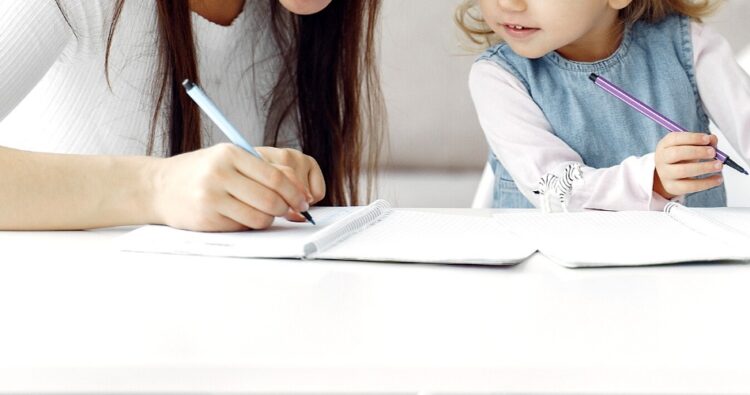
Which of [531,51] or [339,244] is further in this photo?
[531,51]

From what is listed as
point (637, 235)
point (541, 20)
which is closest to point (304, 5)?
point (541, 20)

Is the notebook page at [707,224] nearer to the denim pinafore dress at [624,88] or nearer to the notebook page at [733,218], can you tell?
the notebook page at [733,218]

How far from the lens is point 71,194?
748 millimetres

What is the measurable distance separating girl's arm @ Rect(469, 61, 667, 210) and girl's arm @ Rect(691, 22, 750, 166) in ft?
0.60

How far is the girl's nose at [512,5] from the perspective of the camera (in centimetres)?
112

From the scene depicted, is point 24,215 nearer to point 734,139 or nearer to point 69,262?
point 69,262

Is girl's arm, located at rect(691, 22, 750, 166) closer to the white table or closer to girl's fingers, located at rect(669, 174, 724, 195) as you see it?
girl's fingers, located at rect(669, 174, 724, 195)

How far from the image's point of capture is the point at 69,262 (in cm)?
61

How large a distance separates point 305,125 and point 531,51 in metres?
0.32

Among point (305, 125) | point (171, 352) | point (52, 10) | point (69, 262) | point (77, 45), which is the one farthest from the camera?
point (305, 125)

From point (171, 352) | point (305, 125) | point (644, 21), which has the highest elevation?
point (644, 21)

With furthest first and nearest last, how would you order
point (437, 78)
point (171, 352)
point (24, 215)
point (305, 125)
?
point (437, 78)
point (305, 125)
point (24, 215)
point (171, 352)

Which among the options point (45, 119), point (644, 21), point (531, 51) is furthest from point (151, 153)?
point (644, 21)

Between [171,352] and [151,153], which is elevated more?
[151,153]
